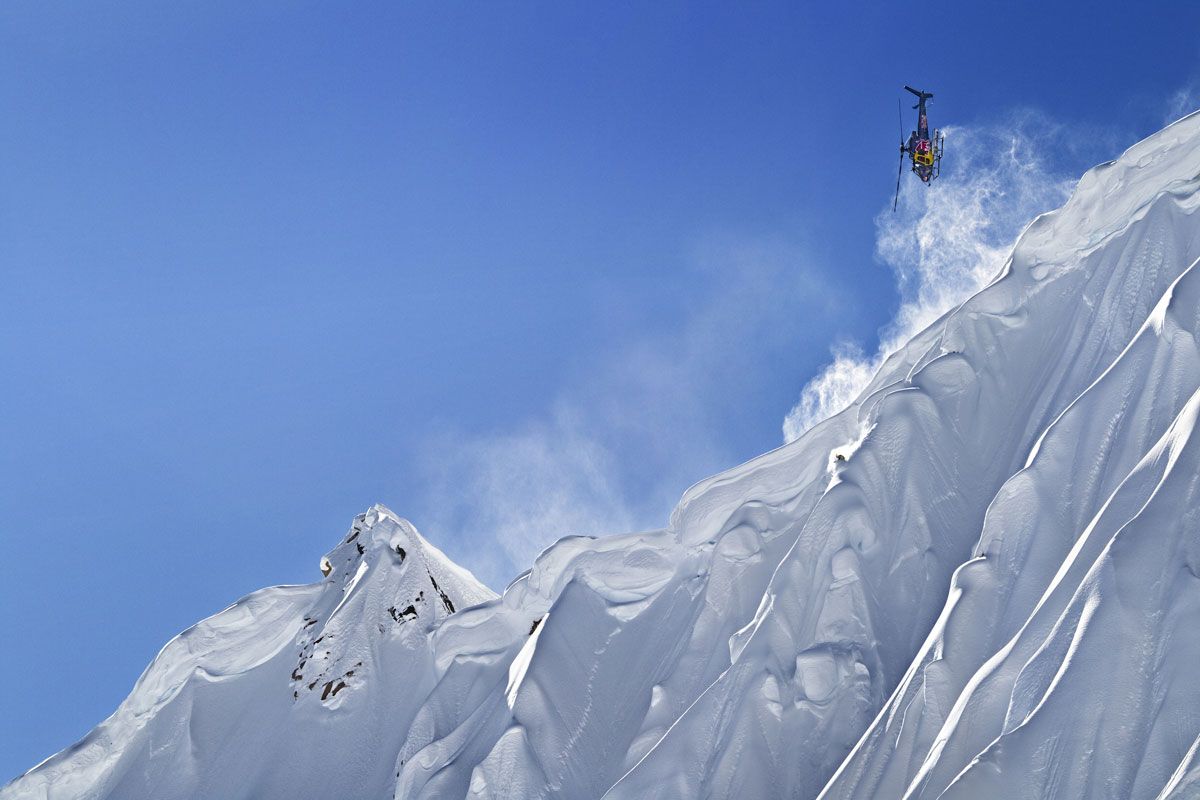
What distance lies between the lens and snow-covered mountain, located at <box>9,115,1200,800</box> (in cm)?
1864

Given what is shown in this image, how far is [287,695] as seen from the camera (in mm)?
34031

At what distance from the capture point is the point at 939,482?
27938 millimetres

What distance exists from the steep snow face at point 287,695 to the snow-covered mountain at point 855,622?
0.29 ft

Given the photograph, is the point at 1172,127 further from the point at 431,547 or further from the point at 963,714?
the point at 431,547

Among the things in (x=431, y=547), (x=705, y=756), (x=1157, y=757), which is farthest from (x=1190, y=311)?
(x=431, y=547)

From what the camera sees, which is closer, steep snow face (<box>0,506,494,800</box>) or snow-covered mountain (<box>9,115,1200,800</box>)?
snow-covered mountain (<box>9,115,1200,800</box>)

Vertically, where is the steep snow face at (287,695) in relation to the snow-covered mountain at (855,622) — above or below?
above

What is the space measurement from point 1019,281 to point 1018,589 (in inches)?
470

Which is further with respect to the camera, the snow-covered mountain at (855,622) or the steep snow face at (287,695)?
the steep snow face at (287,695)

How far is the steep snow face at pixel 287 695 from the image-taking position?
3203 centimetres

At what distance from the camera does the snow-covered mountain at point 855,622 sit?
734 inches

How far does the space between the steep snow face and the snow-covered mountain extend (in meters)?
0.09

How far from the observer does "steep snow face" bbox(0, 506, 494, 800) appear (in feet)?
105

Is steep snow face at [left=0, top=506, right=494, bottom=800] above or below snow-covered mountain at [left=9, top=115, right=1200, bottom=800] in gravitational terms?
above
